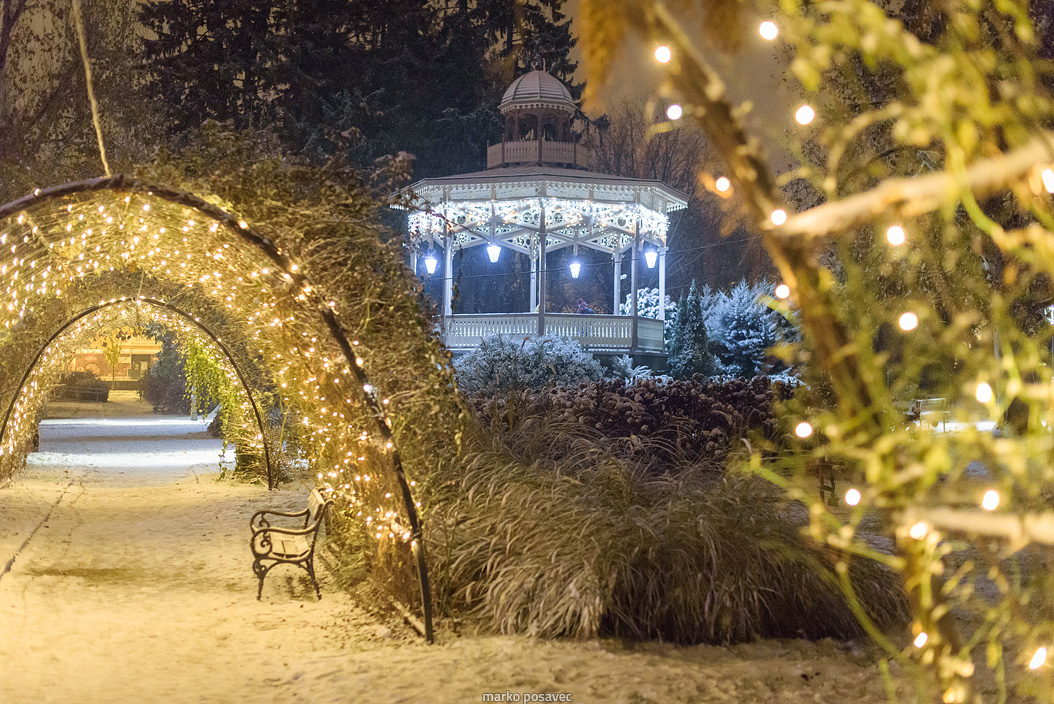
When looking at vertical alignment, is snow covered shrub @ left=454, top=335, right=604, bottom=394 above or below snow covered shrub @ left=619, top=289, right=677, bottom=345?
below

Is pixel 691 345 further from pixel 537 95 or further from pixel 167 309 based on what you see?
pixel 167 309

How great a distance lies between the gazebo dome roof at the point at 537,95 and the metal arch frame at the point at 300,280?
2179 cm

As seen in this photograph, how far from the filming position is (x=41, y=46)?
15375 mm

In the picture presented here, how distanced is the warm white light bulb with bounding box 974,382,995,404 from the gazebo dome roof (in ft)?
85.7

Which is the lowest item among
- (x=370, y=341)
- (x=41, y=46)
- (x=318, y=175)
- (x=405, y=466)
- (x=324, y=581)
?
(x=324, y=581)


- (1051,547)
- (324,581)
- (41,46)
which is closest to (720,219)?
(41,46)

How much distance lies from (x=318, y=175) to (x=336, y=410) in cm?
178

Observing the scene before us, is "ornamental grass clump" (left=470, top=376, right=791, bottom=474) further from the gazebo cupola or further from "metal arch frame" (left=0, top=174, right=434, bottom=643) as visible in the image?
the gazebo cupola

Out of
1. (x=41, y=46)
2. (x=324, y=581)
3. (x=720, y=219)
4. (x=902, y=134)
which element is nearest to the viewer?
(x=902, y=134)

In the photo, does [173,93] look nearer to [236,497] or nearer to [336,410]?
[236,497]

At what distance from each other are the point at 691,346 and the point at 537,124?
8.43 metres

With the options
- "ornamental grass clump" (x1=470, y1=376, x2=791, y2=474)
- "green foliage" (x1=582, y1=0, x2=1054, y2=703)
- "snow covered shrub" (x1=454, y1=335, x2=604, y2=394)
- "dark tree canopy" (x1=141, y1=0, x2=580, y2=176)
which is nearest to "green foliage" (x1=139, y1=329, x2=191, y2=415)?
"dark tree canopy" (x1=141, y1=0, x2=580, y2=176)

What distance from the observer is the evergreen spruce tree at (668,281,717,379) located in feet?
75.4

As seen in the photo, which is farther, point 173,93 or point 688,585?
point 173,93
